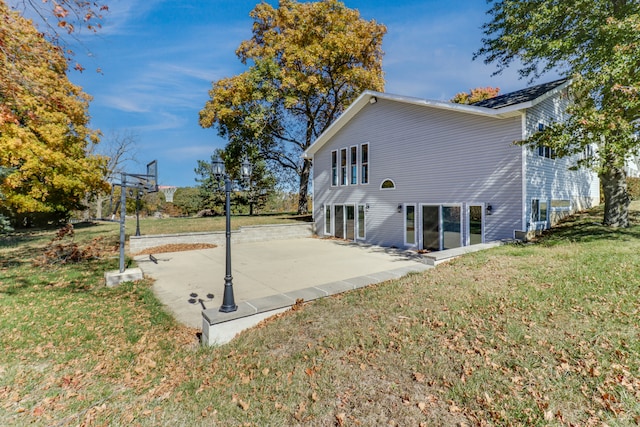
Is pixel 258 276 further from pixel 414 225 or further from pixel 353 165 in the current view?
pixel 353 165

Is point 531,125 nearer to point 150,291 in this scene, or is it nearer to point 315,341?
point 315,341

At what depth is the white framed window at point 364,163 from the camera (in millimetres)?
14709

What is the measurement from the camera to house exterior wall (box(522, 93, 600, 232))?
384 inches

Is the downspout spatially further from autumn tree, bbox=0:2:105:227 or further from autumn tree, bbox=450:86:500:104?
autumn tree, bbox=450:86:500:104

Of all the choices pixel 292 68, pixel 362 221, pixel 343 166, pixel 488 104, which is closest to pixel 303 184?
pixel 343 166

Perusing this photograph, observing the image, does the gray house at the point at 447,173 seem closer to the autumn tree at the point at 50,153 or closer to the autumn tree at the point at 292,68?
the autumn tree at the point at 292,68

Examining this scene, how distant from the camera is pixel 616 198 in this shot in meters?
10.6

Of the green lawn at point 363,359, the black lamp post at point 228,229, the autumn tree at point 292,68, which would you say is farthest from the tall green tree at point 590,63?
the black lamp post at point 228,229

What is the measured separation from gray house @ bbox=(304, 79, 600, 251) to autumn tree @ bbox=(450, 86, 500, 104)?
47.1 feet

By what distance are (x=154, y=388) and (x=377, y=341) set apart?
2.82 metres

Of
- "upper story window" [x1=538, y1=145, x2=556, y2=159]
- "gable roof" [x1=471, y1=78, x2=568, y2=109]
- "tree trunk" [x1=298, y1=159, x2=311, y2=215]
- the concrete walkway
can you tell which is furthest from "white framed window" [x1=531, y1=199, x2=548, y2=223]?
"tree trunk" [x1=298, y1=159, x2=311, y2=215]

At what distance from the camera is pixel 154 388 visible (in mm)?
3424

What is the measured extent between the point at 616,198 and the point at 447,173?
19.4 feet

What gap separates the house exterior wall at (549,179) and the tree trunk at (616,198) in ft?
4.81
